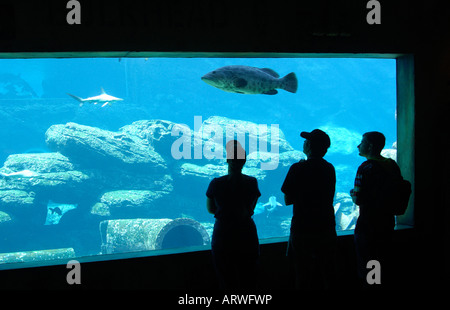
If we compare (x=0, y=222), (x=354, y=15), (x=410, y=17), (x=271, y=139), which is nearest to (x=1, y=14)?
(x=354, y=15)

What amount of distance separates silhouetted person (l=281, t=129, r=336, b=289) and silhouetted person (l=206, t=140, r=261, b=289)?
1.45 ft

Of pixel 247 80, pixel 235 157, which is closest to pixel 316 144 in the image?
pixel 235 157

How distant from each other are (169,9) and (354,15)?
2249 mm

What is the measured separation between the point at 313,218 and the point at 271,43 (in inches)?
81.6

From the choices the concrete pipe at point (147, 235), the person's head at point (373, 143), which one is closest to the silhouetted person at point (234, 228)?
the person's head at point (373, 143)

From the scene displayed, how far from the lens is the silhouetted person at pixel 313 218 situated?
3104 millimetres

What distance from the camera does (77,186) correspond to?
24.8 m

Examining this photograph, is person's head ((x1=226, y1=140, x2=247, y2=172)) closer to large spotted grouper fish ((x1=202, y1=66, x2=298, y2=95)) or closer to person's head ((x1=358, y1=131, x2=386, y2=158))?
large spotted grouper fish ((x1=202, y1=66, x2=298, y2=95))

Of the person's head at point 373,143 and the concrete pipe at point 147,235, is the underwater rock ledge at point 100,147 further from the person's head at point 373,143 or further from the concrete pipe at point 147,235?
the person's head at point 373,143

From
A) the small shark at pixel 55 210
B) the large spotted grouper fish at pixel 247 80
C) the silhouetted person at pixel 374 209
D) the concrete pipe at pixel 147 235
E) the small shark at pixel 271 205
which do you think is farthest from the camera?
the small shark at pixel 271 205

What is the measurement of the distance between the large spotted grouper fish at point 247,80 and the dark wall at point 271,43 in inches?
9.4

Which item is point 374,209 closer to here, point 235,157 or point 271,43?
point 235,157

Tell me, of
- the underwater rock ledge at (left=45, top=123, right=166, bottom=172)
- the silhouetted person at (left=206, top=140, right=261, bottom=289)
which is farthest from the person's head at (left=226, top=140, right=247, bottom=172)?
the underwater rock ledge at (left=45, top=123, right=166, bottom=172)
